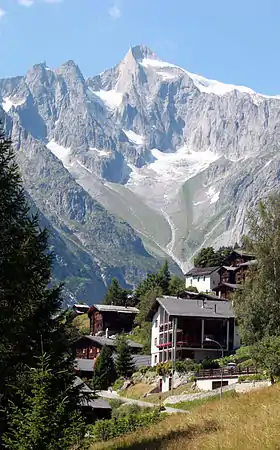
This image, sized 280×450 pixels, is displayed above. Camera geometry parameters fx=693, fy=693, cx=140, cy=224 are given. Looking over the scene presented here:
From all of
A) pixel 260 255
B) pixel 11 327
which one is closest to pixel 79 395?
pixel 11 327

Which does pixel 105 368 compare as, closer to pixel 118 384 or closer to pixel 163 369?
pixel 118 384

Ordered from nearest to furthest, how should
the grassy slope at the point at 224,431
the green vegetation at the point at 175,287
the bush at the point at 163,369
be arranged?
1. the grassy slope at the point at 224,431
2. the bush at the point at 163,369
3. the green vegetation at the point at 175,287

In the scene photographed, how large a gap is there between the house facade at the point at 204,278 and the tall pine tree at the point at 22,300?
10599 cm

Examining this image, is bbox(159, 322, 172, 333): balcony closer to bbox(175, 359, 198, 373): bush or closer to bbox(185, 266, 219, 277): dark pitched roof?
bbox(175, 359, 198, 373): bush

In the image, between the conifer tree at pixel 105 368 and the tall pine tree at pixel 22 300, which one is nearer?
the tall pine tree at pixel 22 300

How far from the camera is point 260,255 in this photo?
188 feet

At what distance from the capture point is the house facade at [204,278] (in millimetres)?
138625

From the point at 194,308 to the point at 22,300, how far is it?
6655cm

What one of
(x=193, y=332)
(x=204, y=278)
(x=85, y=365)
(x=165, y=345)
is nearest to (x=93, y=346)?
(x=85, y=365)

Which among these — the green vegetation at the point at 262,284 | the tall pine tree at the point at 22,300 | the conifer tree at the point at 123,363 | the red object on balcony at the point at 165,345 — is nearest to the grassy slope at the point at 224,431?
the tall pine tree at the point at 22,300

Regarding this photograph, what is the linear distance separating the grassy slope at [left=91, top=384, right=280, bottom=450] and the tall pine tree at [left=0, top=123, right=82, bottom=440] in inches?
157

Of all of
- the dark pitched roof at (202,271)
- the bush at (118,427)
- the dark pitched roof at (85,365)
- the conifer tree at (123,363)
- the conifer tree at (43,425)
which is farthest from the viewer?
the dark pitched roof at (202,271)

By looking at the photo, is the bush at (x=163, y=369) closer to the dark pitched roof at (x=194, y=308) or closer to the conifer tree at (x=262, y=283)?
the dark pitched roof at (x=194, y=308)

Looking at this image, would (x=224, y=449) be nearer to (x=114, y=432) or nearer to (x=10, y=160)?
(x=10, y=160)
